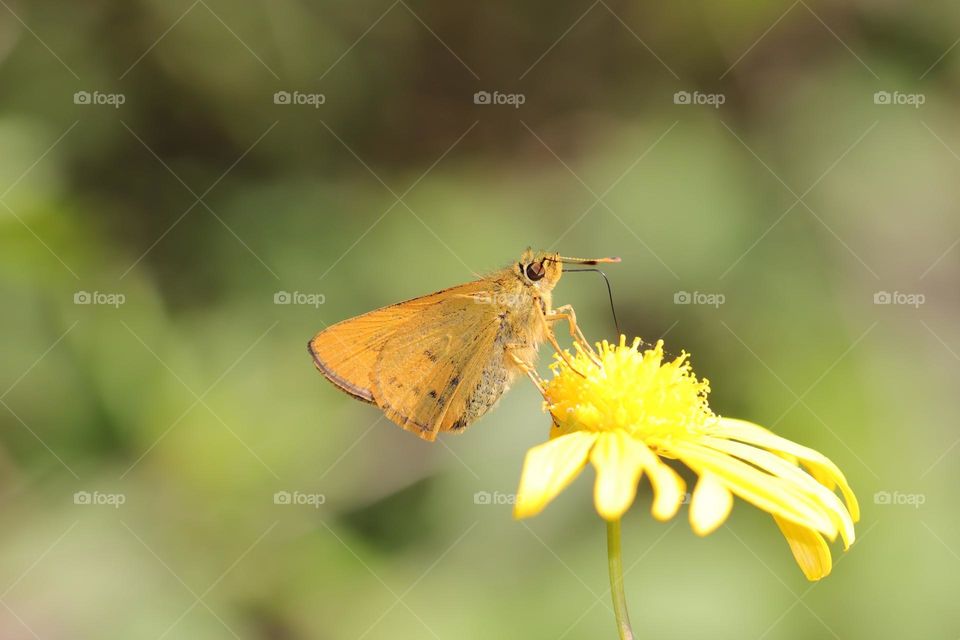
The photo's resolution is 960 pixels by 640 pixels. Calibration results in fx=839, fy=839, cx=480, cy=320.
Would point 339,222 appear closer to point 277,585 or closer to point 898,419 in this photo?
point 277,585

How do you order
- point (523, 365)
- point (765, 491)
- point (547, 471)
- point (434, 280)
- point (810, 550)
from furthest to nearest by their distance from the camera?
point (434, 280) → point (523, 365) → point (810, 550) → point (765, 491) → point (547, 471)

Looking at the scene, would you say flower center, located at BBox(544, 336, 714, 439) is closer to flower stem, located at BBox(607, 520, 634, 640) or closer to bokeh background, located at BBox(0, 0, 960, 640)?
flower stem, located at BBox(607, 520, 634, 640)

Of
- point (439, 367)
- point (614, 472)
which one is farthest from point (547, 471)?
point (439, 367)

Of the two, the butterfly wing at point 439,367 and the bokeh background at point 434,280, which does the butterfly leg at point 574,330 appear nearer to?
the butterfly wing at point 439,367

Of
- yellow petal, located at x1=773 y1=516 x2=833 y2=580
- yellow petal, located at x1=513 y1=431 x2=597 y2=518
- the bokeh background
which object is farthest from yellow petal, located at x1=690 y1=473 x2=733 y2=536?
the bokeh background

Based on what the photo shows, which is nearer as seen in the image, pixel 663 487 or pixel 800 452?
pixel 663 487

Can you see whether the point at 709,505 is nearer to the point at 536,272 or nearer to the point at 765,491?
the point at 765,491
